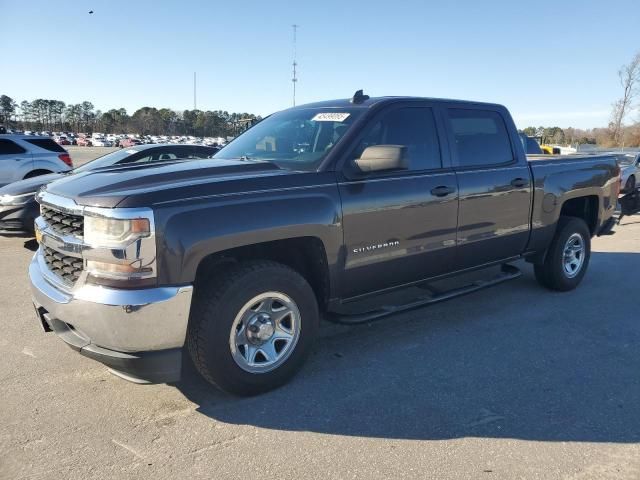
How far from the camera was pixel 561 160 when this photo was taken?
557 centimetres

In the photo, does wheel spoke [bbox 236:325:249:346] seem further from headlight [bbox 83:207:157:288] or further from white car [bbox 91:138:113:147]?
white car [bbox 91:138:113:147]

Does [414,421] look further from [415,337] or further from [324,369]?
[415,337]

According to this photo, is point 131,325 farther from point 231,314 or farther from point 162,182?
point 162,182

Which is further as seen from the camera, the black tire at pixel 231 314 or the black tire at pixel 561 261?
the black tire at pixel 561 261

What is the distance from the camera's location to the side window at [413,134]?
408 centimetres

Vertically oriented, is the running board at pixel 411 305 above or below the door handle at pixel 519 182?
below

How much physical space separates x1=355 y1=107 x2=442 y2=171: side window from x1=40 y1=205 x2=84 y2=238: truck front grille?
7.04 ft

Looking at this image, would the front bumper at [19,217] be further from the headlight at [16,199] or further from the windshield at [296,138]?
the windshield at [296,138]

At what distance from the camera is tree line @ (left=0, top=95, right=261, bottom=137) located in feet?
326

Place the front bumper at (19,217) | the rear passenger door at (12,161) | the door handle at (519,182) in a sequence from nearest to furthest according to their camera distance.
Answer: the door handle at (519,182)
the front bumper at (19,217)
the rear passenger door at (12,161)

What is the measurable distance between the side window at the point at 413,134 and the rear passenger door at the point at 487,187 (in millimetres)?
232

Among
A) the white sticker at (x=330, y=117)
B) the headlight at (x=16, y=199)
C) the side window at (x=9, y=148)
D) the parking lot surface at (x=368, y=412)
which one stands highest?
the white sticker at (x=330, y=117)

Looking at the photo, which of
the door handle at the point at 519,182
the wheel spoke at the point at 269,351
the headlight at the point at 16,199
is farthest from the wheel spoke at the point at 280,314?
the headlight at the point at 16,199

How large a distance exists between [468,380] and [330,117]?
2.28m
